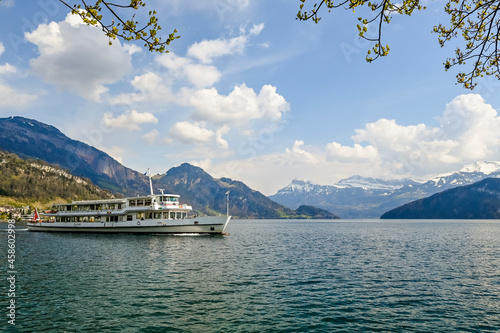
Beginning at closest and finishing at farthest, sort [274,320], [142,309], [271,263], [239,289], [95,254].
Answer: [274,320]
[142,309]
[239,289]
[271,263]
[95,254]

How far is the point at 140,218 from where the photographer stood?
8419 cm

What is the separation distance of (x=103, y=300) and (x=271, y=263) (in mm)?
22424

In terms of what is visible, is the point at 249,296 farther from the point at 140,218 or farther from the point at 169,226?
the point at 140,218

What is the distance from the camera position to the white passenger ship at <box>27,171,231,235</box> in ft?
258

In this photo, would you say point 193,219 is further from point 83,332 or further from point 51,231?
point 83,332

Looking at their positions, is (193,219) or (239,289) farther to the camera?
(193,219)

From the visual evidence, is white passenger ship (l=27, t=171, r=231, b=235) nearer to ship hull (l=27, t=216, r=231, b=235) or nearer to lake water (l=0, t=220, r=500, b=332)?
ship hull (l=27, t=216, r=231, b=235)

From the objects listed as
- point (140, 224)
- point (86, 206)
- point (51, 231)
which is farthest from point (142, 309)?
point (51, 231)

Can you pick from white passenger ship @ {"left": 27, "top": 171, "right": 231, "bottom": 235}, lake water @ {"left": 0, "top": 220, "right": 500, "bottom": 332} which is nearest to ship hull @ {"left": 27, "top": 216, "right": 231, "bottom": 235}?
white passenger ship @ {"left": 27, "top": 171, "right": 231, "bottom": 235}

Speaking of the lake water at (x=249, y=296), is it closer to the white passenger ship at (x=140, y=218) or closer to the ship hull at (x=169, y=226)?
the ship hull at (x=169, y=226)

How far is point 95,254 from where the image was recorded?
151 ft

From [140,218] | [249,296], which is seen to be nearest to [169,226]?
[140,218]

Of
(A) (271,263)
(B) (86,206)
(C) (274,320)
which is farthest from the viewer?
(B) (86,206)

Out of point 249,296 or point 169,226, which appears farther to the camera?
point 169,226
